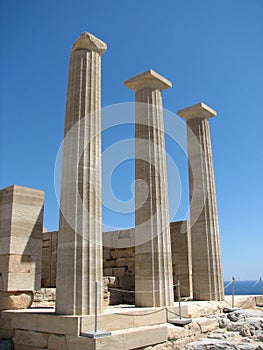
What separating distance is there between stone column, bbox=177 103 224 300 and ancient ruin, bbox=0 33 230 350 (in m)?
0.05

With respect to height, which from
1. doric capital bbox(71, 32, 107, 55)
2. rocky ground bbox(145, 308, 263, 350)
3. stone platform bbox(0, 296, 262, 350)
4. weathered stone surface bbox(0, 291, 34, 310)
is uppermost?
doric capital bbox(71, 32, 107, 55)

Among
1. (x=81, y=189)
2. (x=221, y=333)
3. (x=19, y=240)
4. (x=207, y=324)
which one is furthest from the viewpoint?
(x=207, y=324)

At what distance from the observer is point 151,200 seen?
1416 cm

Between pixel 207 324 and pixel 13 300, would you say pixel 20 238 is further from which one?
pixel 207 324

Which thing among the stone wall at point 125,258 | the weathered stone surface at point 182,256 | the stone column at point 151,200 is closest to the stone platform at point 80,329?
the stone column at point 151,200

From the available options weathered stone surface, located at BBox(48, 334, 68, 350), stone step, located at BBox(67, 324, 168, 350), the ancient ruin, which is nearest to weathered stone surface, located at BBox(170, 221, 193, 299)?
the ancient ruin

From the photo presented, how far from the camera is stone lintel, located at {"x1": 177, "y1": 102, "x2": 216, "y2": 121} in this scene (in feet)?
60.6

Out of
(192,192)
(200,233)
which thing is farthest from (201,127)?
(200,233)

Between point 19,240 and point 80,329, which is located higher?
point 19,240

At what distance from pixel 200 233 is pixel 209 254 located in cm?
101

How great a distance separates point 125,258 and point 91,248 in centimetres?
753

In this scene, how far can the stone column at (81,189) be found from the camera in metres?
10.5

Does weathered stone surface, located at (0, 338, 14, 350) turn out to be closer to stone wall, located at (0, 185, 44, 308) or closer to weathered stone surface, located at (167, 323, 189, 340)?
stone wall, located at (0, 185, 44, 308)

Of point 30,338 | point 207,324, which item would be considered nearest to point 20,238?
point 30,338
